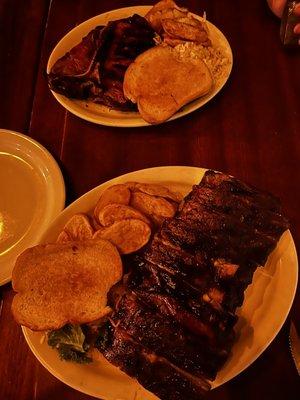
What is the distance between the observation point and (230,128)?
7.16ft

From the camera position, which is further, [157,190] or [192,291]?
[157,190]

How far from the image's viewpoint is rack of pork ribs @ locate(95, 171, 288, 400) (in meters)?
1.37

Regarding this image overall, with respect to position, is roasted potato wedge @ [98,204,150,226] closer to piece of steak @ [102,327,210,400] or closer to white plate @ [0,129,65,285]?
white plate @ [0,129,65,285]

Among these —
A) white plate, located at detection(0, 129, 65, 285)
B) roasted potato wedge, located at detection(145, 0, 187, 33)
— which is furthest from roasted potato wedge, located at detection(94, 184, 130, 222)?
roasted potato wedge, located at detection(145, 0, 187, 33)

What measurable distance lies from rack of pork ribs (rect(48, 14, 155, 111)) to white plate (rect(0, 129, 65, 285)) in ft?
1.32

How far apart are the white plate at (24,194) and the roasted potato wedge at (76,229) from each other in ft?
0.49

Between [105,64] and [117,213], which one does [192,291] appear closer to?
[117,213]

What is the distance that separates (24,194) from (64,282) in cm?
74

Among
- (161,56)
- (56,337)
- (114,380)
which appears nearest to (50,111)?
(161,56)

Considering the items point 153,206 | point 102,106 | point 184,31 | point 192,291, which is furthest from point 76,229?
point 184,31

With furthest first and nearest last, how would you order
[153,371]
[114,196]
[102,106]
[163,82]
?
1. [102,106]
2. [163,82]
3. [114,196]
4. [153,371]

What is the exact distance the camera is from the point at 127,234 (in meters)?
1.67

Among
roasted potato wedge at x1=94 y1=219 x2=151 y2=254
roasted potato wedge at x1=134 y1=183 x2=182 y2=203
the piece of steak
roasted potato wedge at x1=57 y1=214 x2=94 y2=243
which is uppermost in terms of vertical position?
roasted potato wedge at x1=134 y1=183 x2=182 y2=203

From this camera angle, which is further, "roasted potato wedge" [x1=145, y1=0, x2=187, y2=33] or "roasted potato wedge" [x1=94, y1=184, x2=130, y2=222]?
"roasted potato wedge" [x1=145, y1=0, x2=187, y2=33]
